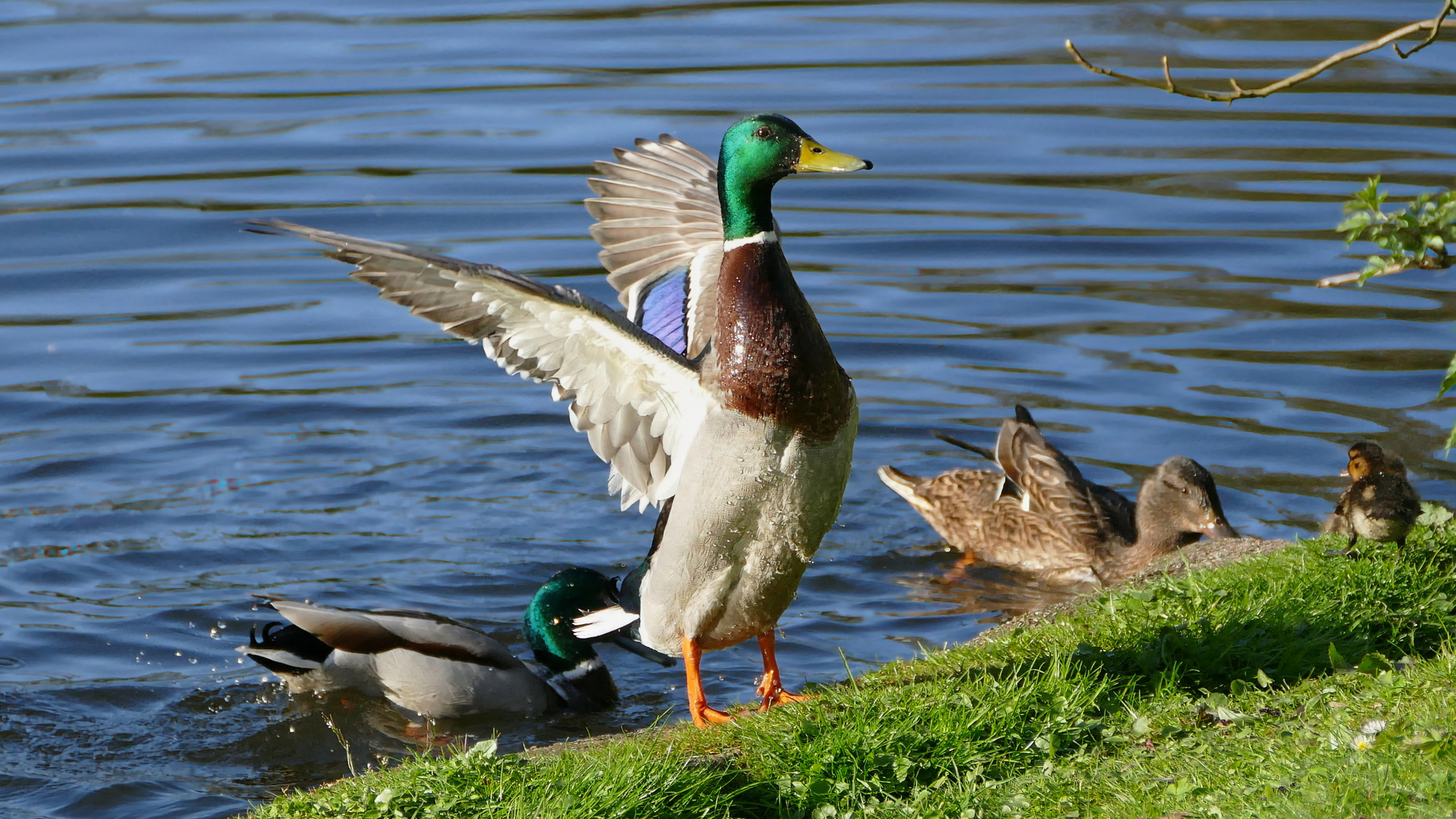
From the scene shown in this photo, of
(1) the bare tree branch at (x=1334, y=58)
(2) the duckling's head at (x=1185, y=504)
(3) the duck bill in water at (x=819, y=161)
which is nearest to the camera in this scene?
(1) the bare tree branch at (x=1334, y=58)

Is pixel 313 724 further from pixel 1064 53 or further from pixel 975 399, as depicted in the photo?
pixel 1064 53

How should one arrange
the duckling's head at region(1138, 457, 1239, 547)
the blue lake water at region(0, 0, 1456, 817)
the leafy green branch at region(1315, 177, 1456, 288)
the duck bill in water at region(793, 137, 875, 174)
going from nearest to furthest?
the leafy green branch at region(1315, 177, 1456, 288) → the duck bill in water at region(793, 137, 875, 174) → the blue lake water at region(0, 0, 1456, 817) → the duckling's head at region(1138, 457, 1239, 547)

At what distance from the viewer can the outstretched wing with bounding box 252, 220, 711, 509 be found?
5012 mm

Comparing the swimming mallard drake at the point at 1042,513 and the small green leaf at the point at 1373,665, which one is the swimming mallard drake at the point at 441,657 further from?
the small green leaf at the point at 1373,665

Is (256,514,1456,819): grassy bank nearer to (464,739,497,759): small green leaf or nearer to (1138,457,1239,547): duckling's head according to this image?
(464,739,497,759): small green leaf

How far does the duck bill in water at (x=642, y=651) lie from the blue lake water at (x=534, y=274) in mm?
131

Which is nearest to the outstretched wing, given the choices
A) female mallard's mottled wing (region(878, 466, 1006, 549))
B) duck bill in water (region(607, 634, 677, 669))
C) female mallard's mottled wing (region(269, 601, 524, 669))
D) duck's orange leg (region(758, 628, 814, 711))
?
duck's orange leg (region(758, 628, 814, 711))

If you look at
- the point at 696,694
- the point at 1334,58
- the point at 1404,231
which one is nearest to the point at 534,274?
the point at 696,694

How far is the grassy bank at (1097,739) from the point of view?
4.20 metres

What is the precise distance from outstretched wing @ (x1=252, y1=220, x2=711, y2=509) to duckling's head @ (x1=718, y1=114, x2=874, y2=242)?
1.61ft

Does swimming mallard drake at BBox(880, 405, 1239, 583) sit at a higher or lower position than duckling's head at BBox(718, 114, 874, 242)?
lower

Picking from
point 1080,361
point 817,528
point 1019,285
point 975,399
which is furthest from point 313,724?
point 1019,285

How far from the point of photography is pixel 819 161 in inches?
207

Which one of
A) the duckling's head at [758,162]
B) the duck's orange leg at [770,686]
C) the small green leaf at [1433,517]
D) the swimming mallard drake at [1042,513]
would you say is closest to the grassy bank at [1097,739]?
the duck's orange leg at [770,686]
